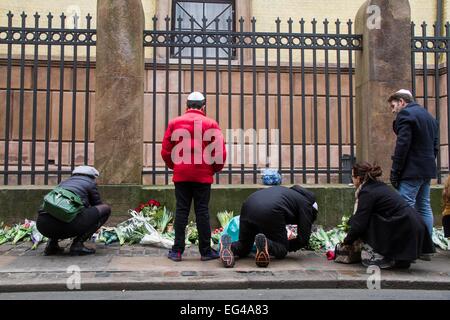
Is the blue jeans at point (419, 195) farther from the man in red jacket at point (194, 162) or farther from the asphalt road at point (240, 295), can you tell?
the man in red jacket at point (194, 162)

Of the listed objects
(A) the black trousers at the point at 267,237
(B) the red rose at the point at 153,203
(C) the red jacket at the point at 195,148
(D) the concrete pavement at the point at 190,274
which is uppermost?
(C) the red jacket at the point at 195,148

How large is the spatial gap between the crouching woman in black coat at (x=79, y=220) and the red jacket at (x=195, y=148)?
110 centimetres

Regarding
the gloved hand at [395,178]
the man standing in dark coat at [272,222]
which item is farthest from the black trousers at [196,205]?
the gloved hand at [395,178]

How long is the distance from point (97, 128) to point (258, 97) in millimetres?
4849

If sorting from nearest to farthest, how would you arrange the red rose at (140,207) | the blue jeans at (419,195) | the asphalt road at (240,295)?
1. the asphalt road at (240,295)
2. the blue jeans at (419,195)
3. the red rose at (140,207)

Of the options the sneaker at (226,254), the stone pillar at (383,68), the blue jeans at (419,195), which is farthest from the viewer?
the stone pillar at (383,68)

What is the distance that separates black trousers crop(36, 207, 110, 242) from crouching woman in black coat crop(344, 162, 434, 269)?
2961mm

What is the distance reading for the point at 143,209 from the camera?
7590 mm

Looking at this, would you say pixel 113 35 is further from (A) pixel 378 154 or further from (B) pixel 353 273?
(B) pixel 353 273

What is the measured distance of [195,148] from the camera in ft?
19.1

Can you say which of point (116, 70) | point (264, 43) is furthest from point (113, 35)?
point (264, 43)

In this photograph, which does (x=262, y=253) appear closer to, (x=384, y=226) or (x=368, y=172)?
(x=384, y=226)

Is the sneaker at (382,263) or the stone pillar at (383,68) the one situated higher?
the stone pillar at (383,68)

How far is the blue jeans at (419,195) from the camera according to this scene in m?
6.04
